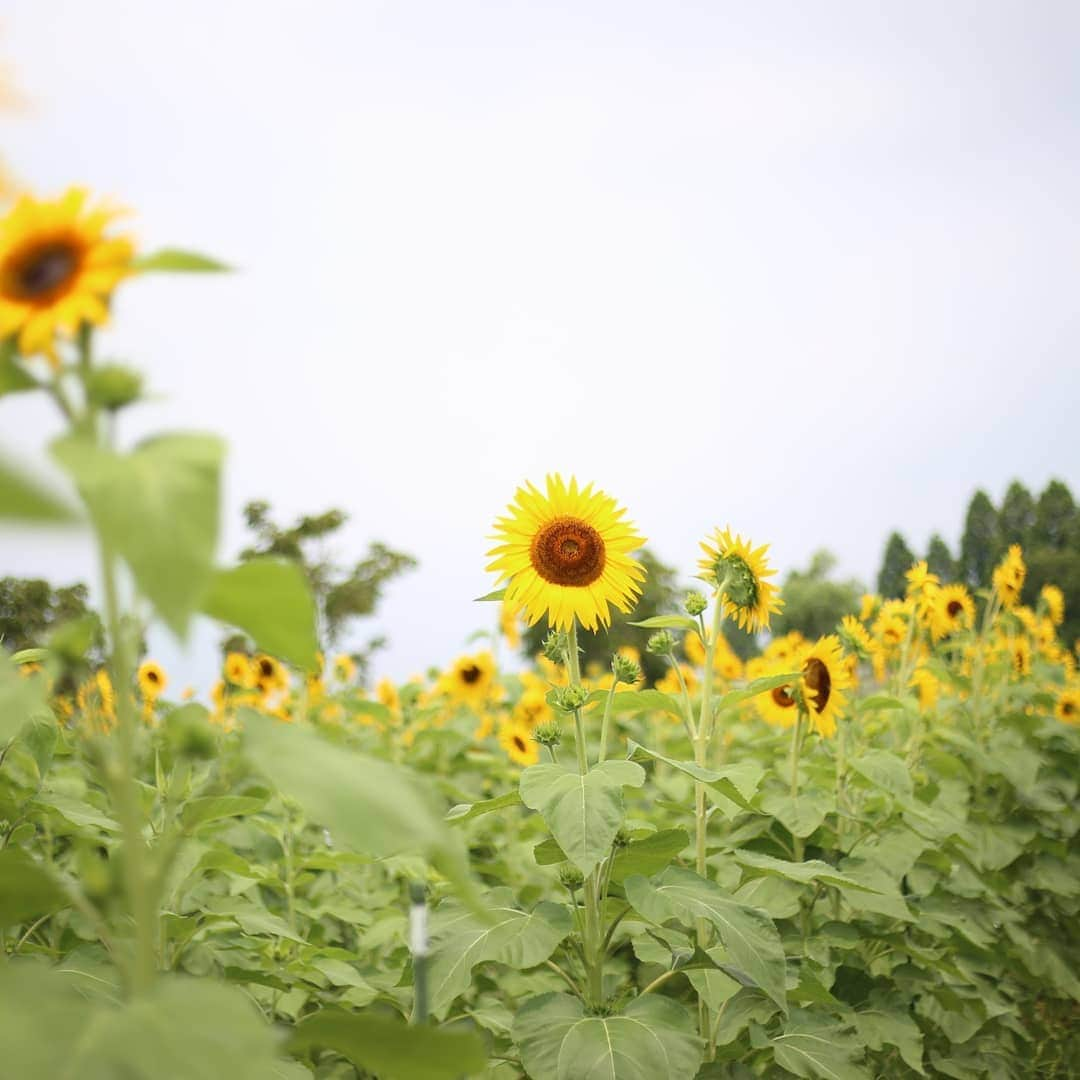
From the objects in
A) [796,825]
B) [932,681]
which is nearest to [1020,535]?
[932,681]

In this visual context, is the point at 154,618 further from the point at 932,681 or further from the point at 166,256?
the point at 932,681

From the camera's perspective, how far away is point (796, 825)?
2770 millimetres

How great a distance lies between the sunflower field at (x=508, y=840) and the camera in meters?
0.97

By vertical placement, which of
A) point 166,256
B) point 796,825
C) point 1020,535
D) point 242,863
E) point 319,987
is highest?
point 1020,535

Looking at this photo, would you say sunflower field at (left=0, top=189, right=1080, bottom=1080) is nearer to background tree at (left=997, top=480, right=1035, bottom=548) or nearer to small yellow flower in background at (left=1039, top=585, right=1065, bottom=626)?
small yellow flower in background at (left=1039, top=585, right=1065, bottom=626)

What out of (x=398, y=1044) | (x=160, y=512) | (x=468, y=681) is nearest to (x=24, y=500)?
(x=160, y=512)

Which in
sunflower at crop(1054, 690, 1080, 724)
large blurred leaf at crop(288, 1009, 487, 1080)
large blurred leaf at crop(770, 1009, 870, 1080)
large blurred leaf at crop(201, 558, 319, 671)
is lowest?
large blurred leaf at crop(770, 1009, 870, 1080)

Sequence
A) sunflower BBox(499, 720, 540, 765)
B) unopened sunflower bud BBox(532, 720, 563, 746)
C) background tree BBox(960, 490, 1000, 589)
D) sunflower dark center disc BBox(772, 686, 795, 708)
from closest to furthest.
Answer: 1. unopened sunflower bud BBox(532, 720, 563, 746)
2. sunflower dark center disc BBox(772, 686, 795, 708)
3. sunflower BBox(499, 720, 540, 765)
4. background tree BBox(960, 490, 1000, 589)

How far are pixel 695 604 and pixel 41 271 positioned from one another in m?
1.84

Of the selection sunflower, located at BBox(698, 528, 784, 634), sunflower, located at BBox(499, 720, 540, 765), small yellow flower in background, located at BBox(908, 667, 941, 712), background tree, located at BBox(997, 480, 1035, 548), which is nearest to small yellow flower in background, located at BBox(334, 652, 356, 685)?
sunflower, located at BBox(499, 720, 540, 765)

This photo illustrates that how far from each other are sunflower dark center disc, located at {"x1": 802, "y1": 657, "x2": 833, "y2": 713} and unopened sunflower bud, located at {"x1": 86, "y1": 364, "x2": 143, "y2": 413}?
2.35 meters

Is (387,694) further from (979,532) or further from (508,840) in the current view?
(979,532)

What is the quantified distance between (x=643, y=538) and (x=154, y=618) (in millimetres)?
1635

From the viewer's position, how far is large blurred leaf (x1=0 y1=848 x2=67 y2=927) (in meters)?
1.11
